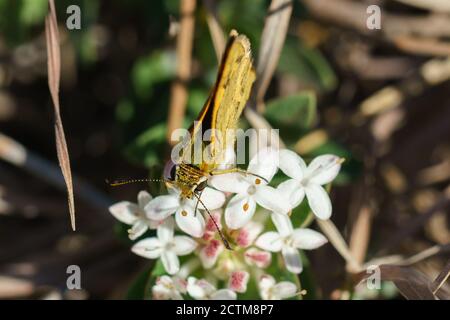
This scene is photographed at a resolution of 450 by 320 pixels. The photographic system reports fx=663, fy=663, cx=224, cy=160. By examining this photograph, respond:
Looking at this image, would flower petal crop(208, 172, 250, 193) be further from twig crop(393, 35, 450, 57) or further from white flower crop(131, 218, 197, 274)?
twig crop(393, 35, 450, 57)

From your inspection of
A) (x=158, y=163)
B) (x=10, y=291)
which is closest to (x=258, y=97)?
(x=158, y=163)

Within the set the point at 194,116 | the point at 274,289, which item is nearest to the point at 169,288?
the point at 274,289

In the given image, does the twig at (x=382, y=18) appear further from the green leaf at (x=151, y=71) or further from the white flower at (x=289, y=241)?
the white flower at (x=289, y=241)

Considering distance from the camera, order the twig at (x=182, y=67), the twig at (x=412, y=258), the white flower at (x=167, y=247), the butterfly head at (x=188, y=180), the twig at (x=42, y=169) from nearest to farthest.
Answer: the butterfly head at (x=188, y=180), the white flower at (x=167, y=247), the twig at (x=412, y=258), the twig at (x=182, y=67), the twig at (x=42, y=169)

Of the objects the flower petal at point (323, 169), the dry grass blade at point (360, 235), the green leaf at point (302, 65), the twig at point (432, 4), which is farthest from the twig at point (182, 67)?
the twig at point (432, 4)

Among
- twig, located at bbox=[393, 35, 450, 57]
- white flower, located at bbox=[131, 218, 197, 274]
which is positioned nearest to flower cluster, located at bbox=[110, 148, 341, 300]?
white flower, located at bbox=[131, 218, 197, 274]

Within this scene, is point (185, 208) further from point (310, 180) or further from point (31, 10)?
point (31, 10)
